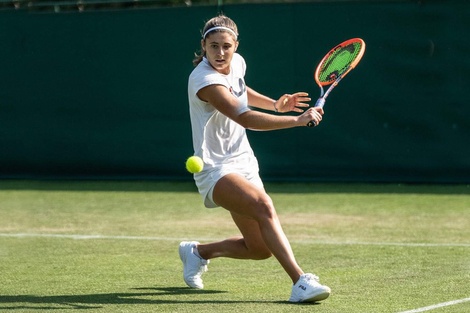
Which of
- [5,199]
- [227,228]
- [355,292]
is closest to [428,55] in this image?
[227,228]

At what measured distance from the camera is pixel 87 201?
11555 millimetres

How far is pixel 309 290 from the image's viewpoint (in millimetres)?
5855

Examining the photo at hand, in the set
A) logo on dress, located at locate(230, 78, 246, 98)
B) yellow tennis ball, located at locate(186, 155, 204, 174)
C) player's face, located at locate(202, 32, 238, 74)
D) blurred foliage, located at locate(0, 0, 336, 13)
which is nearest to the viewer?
yellow tennis ball, located at locate(186, 155, 204, 174)

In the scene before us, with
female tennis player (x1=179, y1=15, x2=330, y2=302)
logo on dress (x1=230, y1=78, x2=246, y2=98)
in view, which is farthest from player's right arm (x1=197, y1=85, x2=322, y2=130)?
logo on dress (x1=230, y1=78, x2=246, y2=98)

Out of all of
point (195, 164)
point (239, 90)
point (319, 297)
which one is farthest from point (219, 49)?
point (319, 297)

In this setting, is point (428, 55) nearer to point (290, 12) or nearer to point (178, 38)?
point (290, 12)

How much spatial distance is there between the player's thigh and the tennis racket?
0.87 m

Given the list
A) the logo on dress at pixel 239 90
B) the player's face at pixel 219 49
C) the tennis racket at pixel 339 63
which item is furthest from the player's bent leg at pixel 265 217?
the tennis racket at pixel 339 63

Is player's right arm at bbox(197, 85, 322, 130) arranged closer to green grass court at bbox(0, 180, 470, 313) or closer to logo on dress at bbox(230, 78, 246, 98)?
logo on dress at bbox(230, 78, 246, 98)

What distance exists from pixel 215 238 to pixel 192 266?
2.31 m

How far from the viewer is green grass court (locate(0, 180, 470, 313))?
20.2 ft

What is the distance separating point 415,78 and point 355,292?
20.5 feet

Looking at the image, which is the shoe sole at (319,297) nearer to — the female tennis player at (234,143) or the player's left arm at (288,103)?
the female tennis player at (234,143)

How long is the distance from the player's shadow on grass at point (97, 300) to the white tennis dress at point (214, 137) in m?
0.59
